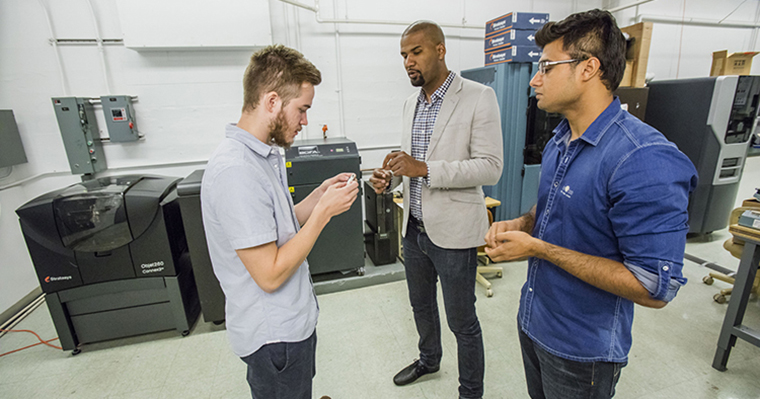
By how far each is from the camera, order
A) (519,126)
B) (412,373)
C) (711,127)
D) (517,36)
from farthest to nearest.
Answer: (711,127), (519,126), (517,36), (412,373)

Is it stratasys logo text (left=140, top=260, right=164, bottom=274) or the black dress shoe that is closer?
the black dress shoe

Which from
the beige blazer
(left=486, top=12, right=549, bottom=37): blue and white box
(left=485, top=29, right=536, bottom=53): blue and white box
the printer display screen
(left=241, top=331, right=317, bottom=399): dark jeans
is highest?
(left=486, top=12, right=549, bottom=37): blue and white box

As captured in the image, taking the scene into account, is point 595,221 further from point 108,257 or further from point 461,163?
point 108,257

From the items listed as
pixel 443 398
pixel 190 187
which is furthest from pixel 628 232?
pixel 190 187

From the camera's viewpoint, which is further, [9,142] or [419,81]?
[9,142]

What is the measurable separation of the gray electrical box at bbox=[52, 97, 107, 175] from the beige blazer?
3.10m

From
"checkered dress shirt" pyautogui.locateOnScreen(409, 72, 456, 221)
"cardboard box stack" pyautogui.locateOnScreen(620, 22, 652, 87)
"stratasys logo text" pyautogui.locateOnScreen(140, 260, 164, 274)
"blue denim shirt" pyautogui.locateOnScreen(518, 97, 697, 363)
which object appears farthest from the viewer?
"cardboard box stack" pyautogui.locateOnScreen(620, 22, 652, 87)

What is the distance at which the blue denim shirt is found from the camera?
0.76 meters

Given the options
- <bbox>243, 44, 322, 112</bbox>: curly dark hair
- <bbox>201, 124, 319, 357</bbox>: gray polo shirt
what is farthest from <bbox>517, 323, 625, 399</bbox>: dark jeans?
<bbox>243, 44, 322, 112</bbox>: curly dark hair

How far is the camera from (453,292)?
1.54 m

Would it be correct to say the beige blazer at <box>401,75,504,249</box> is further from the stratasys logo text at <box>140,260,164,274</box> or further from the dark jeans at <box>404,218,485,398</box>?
the stratasys logo text at <box>140,260,164,274</box>

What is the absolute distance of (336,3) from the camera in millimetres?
3332

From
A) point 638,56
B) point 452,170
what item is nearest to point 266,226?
point 452,170

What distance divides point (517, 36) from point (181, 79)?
3.09 metres
